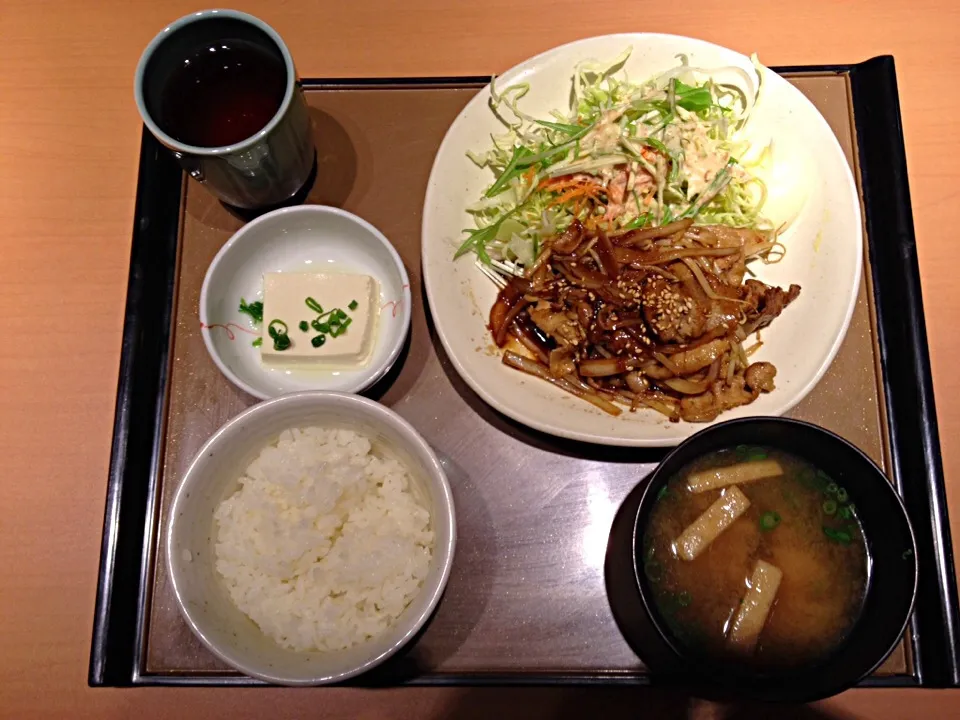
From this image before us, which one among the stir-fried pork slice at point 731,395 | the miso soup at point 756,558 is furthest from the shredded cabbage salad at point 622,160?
the miso soup at point 756,558

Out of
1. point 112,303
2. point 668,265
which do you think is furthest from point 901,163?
point 112,303

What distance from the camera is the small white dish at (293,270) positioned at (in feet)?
6.10

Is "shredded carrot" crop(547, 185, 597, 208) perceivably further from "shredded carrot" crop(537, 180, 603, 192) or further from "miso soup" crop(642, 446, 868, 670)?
"miso soup" crop(642, 446, 868, 670)

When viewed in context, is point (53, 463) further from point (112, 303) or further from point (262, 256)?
point (262, 256)

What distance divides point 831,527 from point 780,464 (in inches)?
7.5

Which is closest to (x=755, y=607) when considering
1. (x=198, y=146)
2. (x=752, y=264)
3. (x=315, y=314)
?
(x=752, y=264)

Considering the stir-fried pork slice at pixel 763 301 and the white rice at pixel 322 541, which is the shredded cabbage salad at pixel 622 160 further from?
the white rice at pixel 322 541

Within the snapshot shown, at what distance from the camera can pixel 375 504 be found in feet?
5.53

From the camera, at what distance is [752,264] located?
204 cm

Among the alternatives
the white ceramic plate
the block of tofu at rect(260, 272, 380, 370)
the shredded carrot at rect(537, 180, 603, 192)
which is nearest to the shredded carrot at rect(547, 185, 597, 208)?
the shredded carrot at rect(537, 180, 603, 192)

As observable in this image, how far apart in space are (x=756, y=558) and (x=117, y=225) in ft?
7.23

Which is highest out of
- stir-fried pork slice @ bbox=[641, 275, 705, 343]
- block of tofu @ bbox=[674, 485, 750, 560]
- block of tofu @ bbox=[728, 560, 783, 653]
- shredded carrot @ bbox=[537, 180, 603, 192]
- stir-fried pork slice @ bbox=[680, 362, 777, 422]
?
shredded carrot @ bbox=[537, 180, 603, 192]

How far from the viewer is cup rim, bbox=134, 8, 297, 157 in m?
1.71

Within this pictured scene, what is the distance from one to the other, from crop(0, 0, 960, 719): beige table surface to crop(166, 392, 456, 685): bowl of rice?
34 cm
